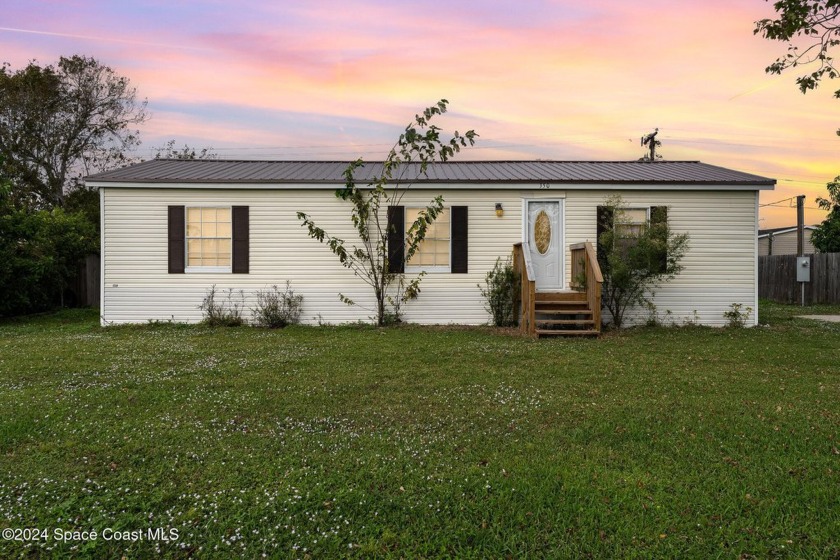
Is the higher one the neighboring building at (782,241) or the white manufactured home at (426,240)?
the neighboring building at (782,241)

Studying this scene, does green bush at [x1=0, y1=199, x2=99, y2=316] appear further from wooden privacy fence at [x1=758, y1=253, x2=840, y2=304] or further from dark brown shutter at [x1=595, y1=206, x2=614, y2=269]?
wooden privacy fence at [x1=758, y1=253, x2=840, y2=304]

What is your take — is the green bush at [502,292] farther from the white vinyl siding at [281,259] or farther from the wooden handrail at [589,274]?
the wooden handrail at [589,274]

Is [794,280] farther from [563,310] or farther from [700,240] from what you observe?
[563,310]

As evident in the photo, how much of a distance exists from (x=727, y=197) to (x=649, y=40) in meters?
3.67

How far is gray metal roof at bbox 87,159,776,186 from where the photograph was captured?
35.7ft

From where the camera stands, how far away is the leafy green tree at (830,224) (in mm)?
20453

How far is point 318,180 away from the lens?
35.7ft

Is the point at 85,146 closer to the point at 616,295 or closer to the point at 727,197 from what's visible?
the point at 616,295

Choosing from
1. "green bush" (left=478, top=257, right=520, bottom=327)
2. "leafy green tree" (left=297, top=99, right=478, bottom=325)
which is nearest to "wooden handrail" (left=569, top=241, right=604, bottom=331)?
"green bush" (left=478, top=257, right=520, bottom=327)

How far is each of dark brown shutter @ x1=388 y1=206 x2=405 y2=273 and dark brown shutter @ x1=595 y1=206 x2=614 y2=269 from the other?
4071 mm

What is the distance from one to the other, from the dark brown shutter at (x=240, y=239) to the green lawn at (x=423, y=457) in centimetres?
406

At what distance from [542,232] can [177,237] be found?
7.68 metres

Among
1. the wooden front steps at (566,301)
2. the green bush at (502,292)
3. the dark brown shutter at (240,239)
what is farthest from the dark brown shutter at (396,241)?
the dark brown shutter at (240,239)

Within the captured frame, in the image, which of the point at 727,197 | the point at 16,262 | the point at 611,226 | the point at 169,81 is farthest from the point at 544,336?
the point at 16,262
